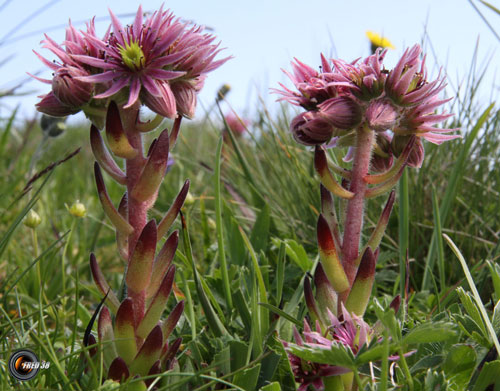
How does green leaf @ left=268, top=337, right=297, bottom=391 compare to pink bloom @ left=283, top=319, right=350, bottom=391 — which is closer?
pink bloom @ left=283, top=319, right=350, bottom=391

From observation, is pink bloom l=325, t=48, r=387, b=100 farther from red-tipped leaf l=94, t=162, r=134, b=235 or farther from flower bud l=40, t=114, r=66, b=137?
flower bud l=40, t=114, r=66, b=137

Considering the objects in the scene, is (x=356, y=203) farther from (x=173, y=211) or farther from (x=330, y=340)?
(x=173, y=211)

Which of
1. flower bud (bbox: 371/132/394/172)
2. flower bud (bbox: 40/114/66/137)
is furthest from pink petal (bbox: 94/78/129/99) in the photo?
flower bud (bbox: 40/114/66/137)

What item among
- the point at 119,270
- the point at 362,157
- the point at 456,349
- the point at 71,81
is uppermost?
the point at 71,81

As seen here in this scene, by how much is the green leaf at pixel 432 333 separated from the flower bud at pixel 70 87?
1.01 m

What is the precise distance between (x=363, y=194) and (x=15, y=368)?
40.9 inches

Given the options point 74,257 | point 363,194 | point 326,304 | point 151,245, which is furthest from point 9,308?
point 363,194

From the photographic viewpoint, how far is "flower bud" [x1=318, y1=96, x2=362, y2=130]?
4.72 ft

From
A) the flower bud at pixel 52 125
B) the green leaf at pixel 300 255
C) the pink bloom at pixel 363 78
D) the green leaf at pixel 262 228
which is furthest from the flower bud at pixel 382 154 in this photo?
the flower bud at pixel 52 125

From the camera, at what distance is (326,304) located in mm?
1533

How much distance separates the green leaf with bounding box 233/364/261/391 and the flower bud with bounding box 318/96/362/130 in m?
0.68

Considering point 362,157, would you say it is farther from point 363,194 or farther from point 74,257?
point 74,257

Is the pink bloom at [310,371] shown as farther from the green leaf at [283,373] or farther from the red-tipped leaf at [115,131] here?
the red-tipped leaf at [115,131]

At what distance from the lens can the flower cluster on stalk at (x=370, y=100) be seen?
1436 millimetres
